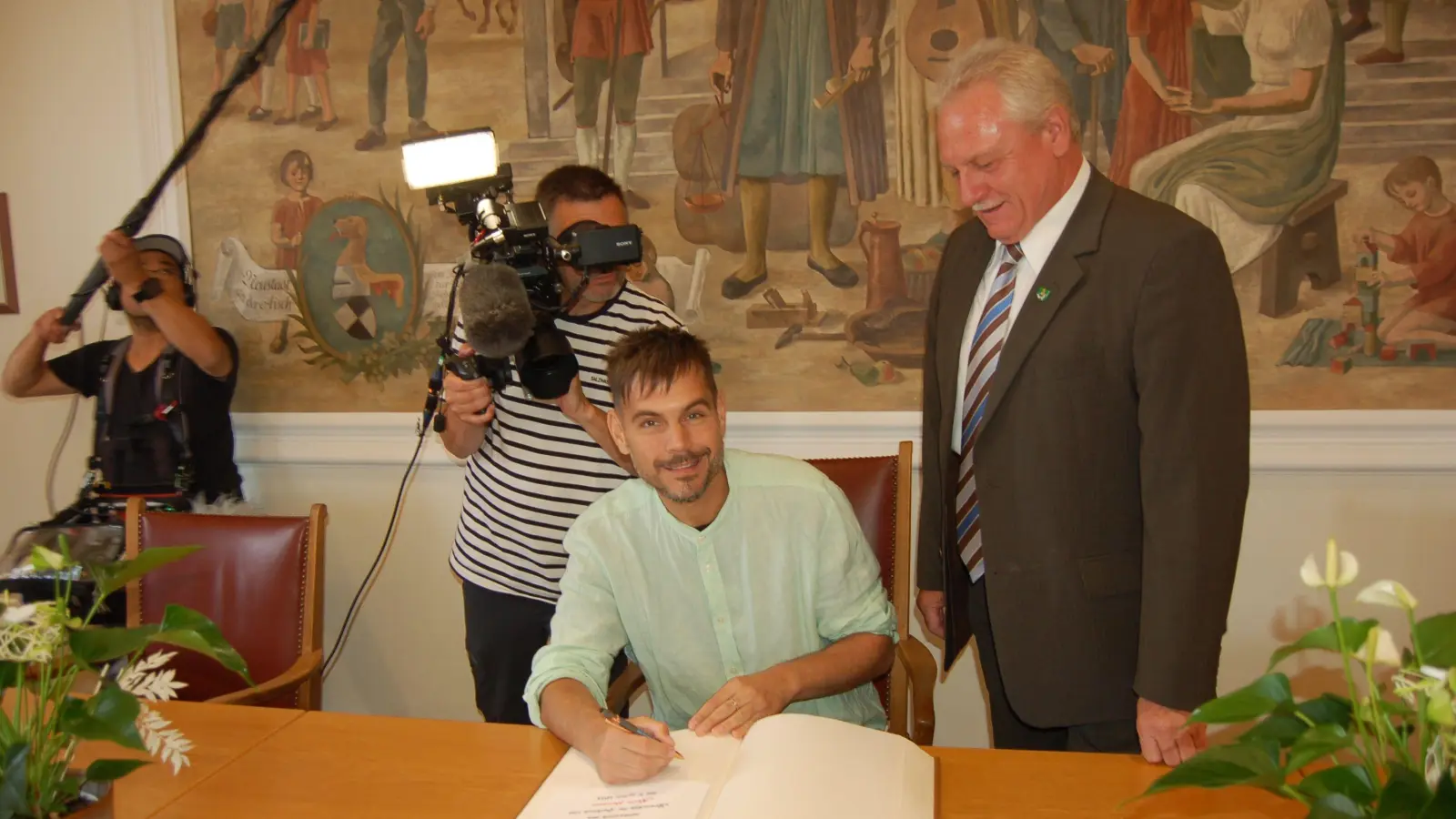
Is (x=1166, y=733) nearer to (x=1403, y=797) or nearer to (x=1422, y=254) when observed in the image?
(x=1403, y=797)

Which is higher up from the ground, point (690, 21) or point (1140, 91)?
point (690, 21)

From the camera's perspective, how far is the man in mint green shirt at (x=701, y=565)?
5.64ft

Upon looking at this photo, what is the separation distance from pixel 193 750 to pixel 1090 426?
4.48 ft

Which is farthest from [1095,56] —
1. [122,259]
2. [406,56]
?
[122,259]

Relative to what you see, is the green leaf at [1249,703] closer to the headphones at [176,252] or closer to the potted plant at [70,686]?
the potted plant at [70,686]

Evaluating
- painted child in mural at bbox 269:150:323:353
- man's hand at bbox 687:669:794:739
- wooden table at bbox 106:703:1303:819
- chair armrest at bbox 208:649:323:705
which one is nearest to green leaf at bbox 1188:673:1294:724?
wooden table at bbox 106:703:1303:819

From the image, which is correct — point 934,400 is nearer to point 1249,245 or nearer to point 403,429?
point 1249,245

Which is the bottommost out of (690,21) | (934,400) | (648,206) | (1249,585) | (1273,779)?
(1249,585)

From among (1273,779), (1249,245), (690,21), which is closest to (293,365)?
(690,21)

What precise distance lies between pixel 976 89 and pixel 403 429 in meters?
2.08

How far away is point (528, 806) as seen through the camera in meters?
1.30

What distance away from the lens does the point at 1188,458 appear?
4.90ft

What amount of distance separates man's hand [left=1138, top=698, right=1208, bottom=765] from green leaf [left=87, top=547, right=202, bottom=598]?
3.90 feet

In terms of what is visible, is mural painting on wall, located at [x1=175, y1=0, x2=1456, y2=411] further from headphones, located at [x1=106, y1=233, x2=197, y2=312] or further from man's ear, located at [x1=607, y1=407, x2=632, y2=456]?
man's ear, located at [x1=607, y1=407, x2=632, y2=456]
